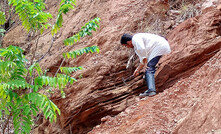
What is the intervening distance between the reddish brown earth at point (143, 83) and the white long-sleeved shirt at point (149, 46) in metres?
0.42

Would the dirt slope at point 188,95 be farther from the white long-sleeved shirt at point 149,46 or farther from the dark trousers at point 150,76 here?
the white long-sleeved shirt at point 149,46

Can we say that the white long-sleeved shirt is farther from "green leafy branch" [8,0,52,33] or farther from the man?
"green leafy branch" [8,0,52,33]

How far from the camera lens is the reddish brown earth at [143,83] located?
3592 millimetres

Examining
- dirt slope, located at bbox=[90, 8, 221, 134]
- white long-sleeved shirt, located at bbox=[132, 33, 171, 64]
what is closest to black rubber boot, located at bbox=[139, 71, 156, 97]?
dirt slope, located at bbox=[90, 8, 221, 134]

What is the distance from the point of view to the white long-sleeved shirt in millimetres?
4719

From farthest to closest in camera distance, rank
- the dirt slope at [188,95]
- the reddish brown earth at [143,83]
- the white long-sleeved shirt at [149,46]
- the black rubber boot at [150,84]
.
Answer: the white long-sleeved shirt at [149,46]
the black rubber boot at [150,84]
the reddish brown earth at [143,83]
the dirt slope at [188,95]

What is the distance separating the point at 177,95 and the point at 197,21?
7.06 ft

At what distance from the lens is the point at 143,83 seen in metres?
5.15

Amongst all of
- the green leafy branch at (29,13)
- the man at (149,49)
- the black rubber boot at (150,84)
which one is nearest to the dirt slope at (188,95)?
the black rubber boot at (150,84)

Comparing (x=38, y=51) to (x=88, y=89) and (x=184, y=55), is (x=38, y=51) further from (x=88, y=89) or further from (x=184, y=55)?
(x=184, y=55)

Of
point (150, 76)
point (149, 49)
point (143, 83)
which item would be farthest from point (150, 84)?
point (149, 49)

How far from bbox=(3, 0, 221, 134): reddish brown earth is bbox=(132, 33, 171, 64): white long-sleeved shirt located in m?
0.42

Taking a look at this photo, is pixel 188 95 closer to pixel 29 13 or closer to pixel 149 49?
pixel 149 49

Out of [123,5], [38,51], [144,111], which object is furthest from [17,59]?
[38,51]
